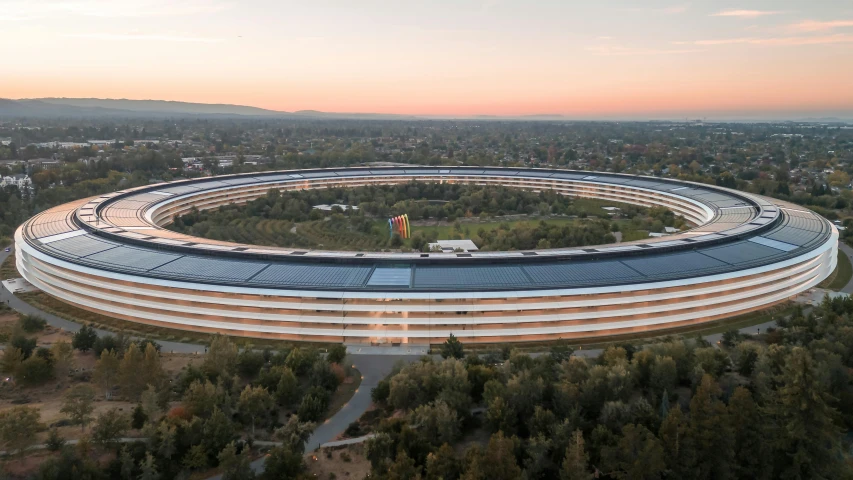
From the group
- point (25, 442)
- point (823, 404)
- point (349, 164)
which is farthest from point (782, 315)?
point (349, 164)

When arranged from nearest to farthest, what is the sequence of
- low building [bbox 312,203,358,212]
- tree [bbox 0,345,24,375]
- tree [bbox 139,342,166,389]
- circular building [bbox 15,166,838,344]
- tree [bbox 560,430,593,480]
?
tree [bbox 560,430,593,480] < tree [bbox 139,342,166,389] < tree [bbox 0,345,24,375] < circular building [bbox 15,166,838,344] < low building [bbox 312,203,358,212]

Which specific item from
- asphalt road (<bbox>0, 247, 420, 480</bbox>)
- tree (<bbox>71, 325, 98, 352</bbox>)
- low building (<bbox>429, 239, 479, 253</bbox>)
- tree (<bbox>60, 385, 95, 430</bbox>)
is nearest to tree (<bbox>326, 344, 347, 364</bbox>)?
asphalt road (<bbox>0, 247, 420, 480</bbox>)

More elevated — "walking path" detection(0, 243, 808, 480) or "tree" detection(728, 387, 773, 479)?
"tree" detection(728, 387, 773, 479)

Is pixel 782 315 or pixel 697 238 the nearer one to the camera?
pixel 782 315

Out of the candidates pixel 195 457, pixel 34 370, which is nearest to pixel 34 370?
pixel 34 370

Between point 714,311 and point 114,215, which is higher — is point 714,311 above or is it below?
below

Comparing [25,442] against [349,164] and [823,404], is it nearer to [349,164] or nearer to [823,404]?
[823,404]

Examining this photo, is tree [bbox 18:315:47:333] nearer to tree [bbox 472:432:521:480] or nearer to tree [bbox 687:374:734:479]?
tree [bbox 472:432:521:480]

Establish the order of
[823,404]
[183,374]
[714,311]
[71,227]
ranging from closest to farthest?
[823,404] → [183,374] → [714,311] → [71,227]
